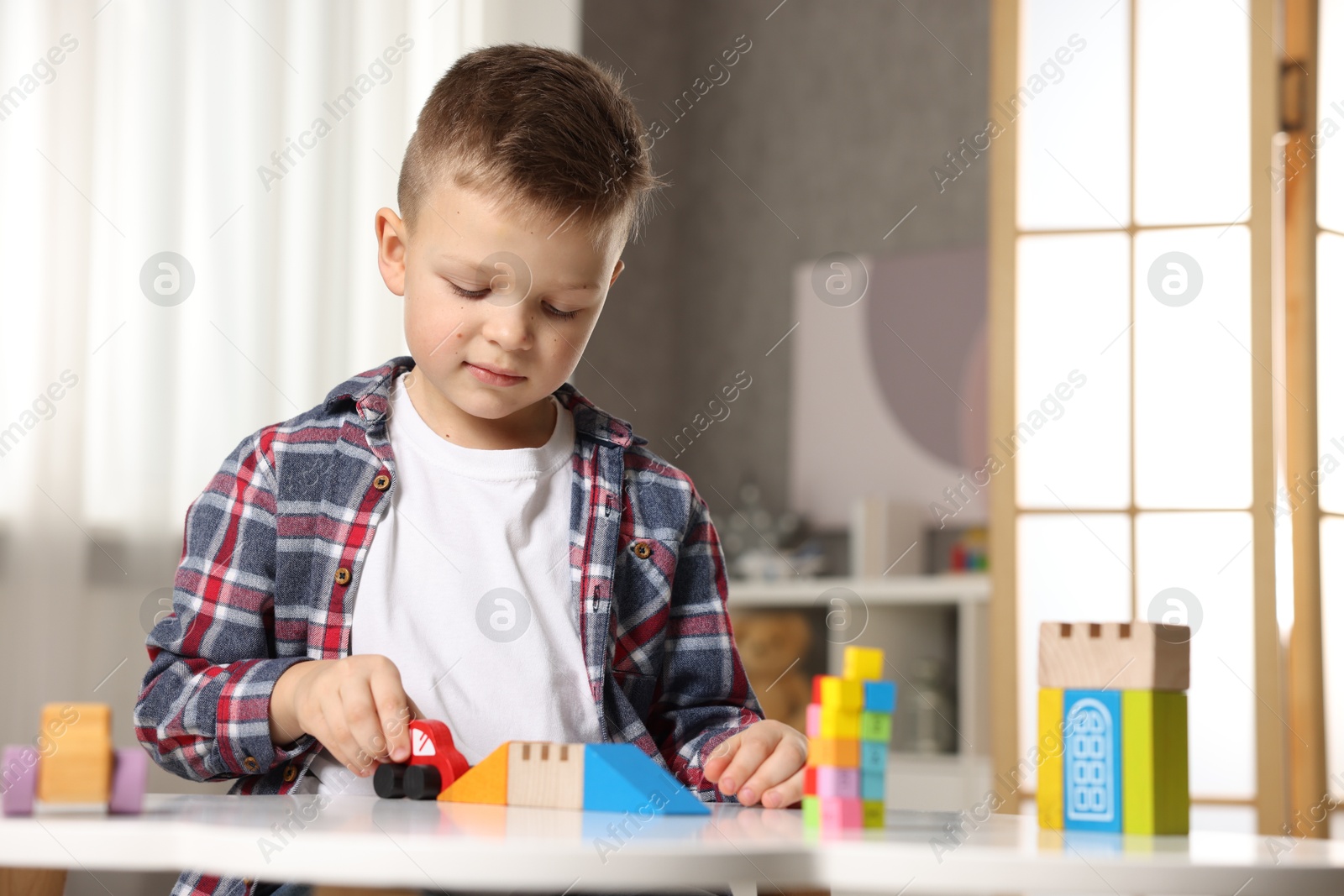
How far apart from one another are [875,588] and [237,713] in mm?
2079

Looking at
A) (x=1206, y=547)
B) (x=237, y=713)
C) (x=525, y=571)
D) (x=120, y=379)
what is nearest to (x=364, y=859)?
(x=237, y=713)

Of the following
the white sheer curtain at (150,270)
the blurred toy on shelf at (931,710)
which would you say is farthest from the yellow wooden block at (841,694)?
the blurred toy on shelf at (931,710)

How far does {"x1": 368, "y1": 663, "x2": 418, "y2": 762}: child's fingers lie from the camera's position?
2.37ft

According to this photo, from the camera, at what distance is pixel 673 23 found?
3.73 metres

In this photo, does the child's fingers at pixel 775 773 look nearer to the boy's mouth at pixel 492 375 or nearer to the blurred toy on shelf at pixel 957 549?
the boy's mouth at pixel 492 375

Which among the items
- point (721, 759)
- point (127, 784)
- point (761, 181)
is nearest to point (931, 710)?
point (761, 181)

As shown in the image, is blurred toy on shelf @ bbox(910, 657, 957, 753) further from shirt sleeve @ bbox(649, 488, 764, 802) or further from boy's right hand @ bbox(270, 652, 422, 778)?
boy's right hand @ bbox(270, 652, 422, 778)

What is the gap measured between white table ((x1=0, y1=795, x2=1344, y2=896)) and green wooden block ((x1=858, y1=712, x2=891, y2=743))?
0.27 ft

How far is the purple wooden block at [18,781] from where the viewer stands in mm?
568

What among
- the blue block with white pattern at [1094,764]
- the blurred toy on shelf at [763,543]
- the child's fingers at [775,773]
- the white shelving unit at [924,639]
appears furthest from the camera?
the blurred toy on shelf at [763,543]

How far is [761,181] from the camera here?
3.61m

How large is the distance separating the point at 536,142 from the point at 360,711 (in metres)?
0.45

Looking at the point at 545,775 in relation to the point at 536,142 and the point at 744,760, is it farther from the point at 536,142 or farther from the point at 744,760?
the point at 536,142

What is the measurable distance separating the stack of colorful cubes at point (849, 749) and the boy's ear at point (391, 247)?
55cm
